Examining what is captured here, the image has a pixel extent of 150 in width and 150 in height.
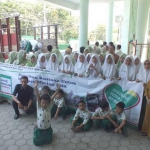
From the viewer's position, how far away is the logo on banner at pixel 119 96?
311 cm

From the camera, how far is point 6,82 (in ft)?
14.2

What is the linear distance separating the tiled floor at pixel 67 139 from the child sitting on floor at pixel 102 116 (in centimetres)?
13

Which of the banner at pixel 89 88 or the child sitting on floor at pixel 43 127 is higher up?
the banner at pixel 89 88

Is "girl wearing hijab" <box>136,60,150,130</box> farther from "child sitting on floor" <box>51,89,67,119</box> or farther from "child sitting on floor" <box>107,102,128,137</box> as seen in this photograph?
"child sitting on floor" <box>51,89,67,119</box>

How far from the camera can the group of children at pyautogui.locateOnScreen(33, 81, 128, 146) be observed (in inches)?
110

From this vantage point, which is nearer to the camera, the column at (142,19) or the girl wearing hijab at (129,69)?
the girl wearing hijab at (129,69)

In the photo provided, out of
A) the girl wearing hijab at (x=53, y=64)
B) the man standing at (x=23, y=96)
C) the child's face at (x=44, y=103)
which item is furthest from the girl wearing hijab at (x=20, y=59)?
the child's face at (x=44, y=103)

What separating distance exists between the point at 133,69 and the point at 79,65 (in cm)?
122

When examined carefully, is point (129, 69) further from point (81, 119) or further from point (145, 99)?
point (81, 119)

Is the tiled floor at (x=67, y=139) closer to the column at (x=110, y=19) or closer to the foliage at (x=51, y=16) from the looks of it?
the column at (x=110, y=19)

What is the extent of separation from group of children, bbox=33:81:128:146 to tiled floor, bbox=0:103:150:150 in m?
0.11

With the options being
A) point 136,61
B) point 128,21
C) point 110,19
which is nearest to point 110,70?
point 136,61

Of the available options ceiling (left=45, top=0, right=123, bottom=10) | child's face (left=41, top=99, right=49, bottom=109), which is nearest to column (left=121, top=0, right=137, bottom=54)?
ceiling (left=45, top=0, right=123, bottom=10)

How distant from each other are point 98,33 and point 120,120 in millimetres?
27366
